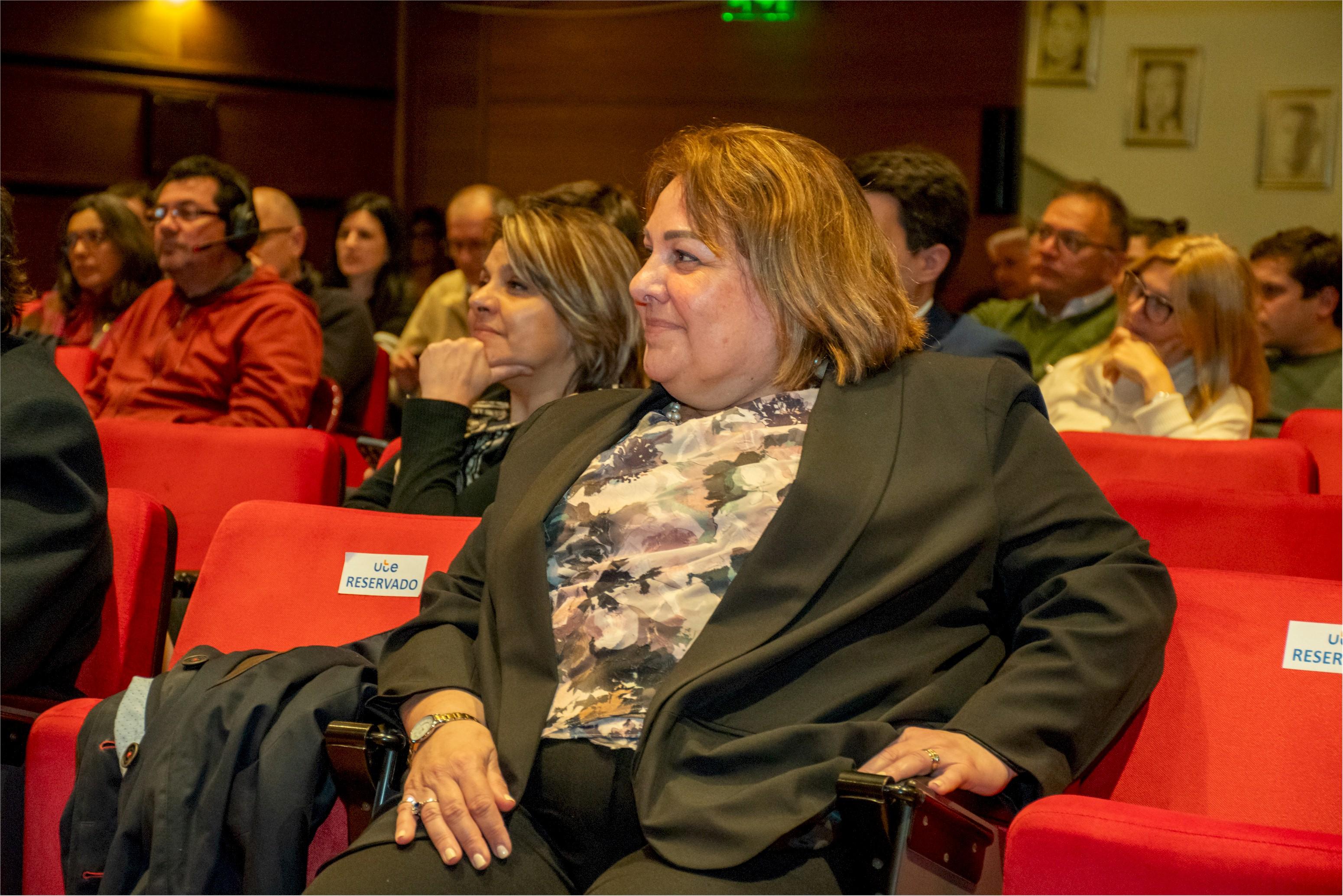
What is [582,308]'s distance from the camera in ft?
7.89

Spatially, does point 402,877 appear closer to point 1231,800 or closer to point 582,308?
point 1231,800

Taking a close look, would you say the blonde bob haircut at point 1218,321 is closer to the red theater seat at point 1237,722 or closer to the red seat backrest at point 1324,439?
the red seat backrest at point 1324,439

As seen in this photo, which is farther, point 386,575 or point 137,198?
point 137,198

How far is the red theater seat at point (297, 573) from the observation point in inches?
74.8

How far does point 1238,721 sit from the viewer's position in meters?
1.55

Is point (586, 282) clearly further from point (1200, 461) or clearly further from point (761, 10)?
point (761, 10)

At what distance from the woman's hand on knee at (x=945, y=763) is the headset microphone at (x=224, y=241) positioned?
290 cm

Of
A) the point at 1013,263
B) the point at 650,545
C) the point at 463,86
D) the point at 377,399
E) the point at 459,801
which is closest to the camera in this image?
the point at 459,801

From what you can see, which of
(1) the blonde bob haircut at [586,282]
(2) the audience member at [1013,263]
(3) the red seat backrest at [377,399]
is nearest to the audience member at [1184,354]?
(1) the blonde bob haircut at [586,282]

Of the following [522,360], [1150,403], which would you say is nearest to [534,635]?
[522,360]

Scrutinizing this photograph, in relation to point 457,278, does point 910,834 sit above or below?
below

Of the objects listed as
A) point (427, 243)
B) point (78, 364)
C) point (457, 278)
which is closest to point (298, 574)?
point (78, 364)

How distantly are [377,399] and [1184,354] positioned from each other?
2.78 m

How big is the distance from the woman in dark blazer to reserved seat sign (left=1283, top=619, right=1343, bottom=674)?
0.21 meters
